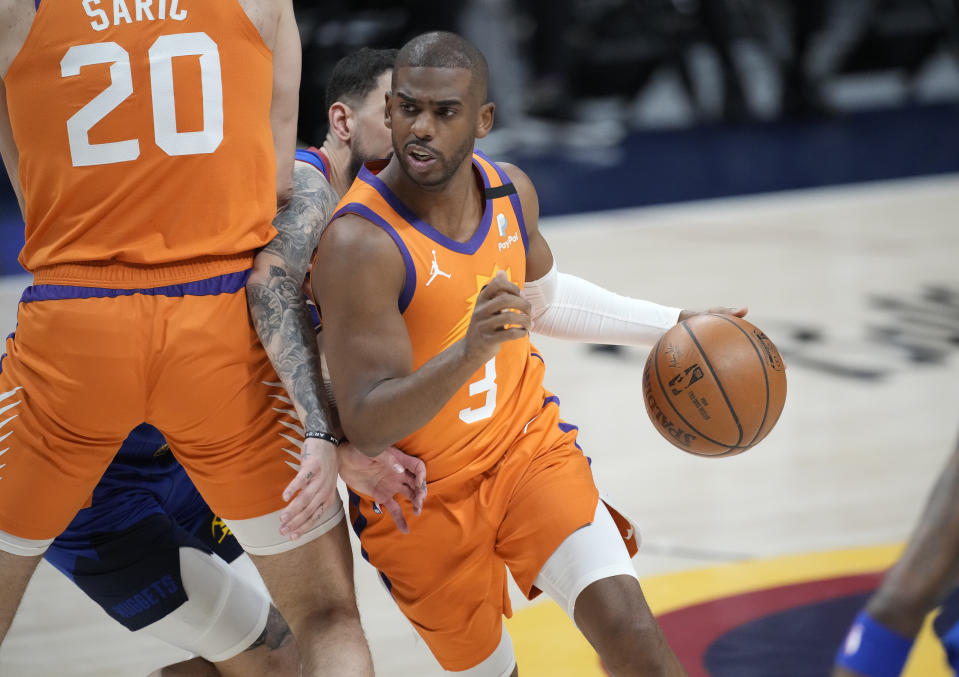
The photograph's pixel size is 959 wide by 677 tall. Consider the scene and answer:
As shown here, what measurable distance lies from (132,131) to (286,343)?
1.93 feet

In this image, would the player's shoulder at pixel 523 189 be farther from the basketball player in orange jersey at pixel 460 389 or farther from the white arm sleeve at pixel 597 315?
the white arm sleeve at pixel 597 315

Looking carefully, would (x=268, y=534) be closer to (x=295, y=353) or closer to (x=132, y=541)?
(x=295, y=353)

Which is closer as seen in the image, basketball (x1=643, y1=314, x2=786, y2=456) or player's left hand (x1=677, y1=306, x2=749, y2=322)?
basketball (x1=643, y1=314, x2=786, y2=456)

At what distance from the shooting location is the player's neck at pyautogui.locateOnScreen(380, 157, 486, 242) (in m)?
2.91

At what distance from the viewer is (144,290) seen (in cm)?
271

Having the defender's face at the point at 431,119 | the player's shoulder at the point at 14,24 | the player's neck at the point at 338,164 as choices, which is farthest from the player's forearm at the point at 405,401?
the player's shoulder at the point at 14,24

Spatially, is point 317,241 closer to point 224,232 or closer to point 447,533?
point 224,232

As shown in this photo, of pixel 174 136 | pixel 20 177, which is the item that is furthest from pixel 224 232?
pixel 20 177

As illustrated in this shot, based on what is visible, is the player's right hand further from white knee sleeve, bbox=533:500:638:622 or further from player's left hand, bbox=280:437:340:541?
white knee sleeve, bbox=533:500:638:622

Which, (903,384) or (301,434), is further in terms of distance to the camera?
(903,384)

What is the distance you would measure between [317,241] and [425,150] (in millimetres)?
418

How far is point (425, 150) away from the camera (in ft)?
9.16

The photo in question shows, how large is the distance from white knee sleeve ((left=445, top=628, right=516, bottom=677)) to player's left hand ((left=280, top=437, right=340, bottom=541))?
659 millimetres

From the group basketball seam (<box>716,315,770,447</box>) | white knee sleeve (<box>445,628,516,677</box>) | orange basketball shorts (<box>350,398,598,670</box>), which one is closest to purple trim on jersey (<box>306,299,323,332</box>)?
orange basketball shorts (<box>350,398,598,670</box>)
